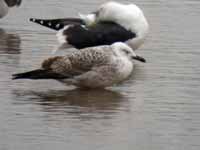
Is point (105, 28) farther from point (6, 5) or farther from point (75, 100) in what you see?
point (6, 5)

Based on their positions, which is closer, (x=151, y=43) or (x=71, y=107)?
(x=71, y=107)

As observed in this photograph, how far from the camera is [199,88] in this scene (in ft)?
30.1

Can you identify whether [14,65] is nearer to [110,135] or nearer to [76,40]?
[76,40]

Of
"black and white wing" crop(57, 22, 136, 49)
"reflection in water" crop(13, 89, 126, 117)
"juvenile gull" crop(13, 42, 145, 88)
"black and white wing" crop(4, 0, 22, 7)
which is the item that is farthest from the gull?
"reflection in water" crop(13, 89, 126, 117)

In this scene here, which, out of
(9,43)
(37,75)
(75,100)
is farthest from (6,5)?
(75,100)

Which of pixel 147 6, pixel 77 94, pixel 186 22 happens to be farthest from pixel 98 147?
pixel 147 6

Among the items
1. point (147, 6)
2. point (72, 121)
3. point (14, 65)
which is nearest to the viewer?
point (72, 121)

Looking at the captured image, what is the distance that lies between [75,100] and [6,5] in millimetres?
5197

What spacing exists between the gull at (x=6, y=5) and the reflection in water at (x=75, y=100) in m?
4.39

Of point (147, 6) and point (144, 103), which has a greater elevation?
point (144, 103)

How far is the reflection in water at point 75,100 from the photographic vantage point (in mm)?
8125

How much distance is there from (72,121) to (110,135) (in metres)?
0.55

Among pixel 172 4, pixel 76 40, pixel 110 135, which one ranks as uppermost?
pixel 110 135

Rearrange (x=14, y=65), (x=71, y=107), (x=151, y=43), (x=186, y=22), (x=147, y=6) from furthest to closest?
(x=147, y=6), (x=186, y=22), (x=151, y=43), (x=14, y=65), (x=71, y=107)
